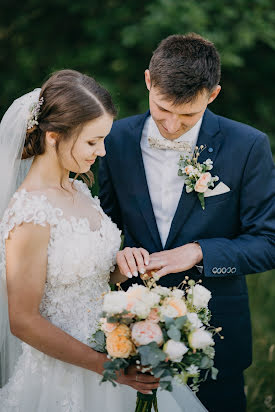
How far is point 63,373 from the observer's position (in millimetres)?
2486

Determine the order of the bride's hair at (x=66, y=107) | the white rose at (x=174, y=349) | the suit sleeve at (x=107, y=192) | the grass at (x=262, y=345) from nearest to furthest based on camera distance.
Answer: the white rose at (x=174, y=349), the bride's hair at (x=66, y=107), the suit sleeve at (x=107, y=192), the grass at (x=262, y=345)

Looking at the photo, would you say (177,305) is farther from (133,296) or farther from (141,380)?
(141,380)

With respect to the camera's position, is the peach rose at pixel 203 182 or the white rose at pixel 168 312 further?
the peach rose at pixel 203 182

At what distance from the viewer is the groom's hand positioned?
2611mm

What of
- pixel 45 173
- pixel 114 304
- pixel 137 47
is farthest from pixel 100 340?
pixel 137 47

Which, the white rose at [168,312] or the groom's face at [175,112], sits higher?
the groom's face at [175,112]

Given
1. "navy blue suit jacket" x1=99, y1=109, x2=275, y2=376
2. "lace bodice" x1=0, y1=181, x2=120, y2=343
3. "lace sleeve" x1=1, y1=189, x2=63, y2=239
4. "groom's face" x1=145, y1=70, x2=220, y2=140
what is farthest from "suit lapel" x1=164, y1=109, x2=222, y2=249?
"lace sleeve" x1=1, y1=189, x2=63, y2=239

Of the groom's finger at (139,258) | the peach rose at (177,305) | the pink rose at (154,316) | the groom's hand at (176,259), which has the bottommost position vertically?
the groom's hand at (176,259)

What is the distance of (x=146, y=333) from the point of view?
2.01 meters

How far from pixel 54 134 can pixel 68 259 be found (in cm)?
57

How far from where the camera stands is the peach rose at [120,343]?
2.04 m

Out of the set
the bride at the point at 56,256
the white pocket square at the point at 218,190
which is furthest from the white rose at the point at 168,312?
the white pocket square at the point at 218,190

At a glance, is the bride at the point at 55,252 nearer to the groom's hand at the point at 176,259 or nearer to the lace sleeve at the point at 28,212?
the lace sleeve at the point at 28,212

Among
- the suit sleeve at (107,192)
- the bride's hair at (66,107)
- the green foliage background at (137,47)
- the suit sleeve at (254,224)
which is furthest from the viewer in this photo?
the green foliage background at (137,47)
